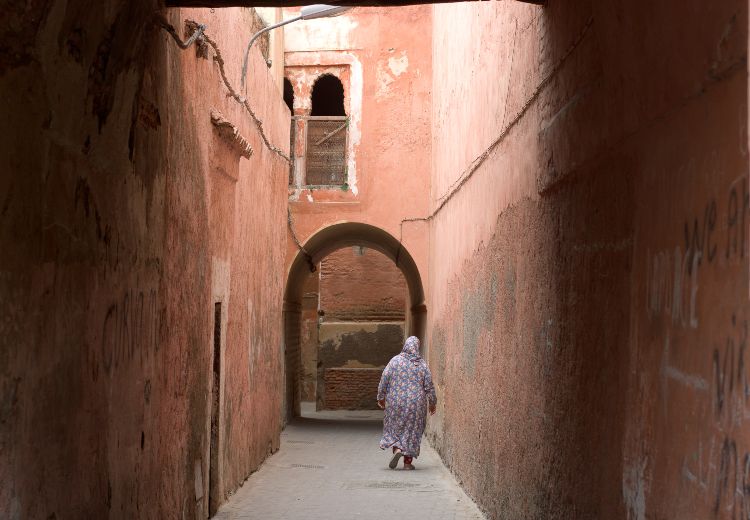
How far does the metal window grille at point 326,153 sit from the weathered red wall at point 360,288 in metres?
7.79

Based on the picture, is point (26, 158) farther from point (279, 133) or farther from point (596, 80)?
point (279, 133)

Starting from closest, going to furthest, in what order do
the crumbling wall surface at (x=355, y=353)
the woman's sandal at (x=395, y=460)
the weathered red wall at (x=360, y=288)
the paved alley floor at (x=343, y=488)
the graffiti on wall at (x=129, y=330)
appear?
the graffiti on wall at (x=129, y=330), the paved alley floor at (x=343, y=488), the woman's sandal at (x=395, y=460), the crumbling wall surface at (x=355, y=353), the weathered red wall at (x=360, y=288)

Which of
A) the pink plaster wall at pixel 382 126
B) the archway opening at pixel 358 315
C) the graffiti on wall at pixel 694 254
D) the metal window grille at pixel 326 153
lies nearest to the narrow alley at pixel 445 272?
the graffiti on wall at pixel 694 254

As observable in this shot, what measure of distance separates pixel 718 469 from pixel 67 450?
2.76 metres

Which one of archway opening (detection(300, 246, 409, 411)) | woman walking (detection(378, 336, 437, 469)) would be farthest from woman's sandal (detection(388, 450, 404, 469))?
archway opening (detection(300, 246, 409, 411))

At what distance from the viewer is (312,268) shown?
1903cm

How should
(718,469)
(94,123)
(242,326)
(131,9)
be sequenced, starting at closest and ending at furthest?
(718,469) → (94,123) → (131,9) → (242,326)

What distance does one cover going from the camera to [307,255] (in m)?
17.4

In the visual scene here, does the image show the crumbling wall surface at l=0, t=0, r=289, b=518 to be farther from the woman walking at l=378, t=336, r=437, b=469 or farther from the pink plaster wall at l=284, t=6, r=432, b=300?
the pink plaster wall at l=284, t=6, r=432, b=300

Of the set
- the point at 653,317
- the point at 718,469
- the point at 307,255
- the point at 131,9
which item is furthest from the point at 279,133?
the point at 718,469

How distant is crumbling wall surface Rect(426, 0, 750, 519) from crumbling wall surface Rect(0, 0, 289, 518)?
231cm

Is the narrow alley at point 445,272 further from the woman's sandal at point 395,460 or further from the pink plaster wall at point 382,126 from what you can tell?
the pink plaster wall at point 382,126

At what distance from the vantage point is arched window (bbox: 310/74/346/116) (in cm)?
2266

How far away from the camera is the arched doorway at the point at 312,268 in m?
16.7
